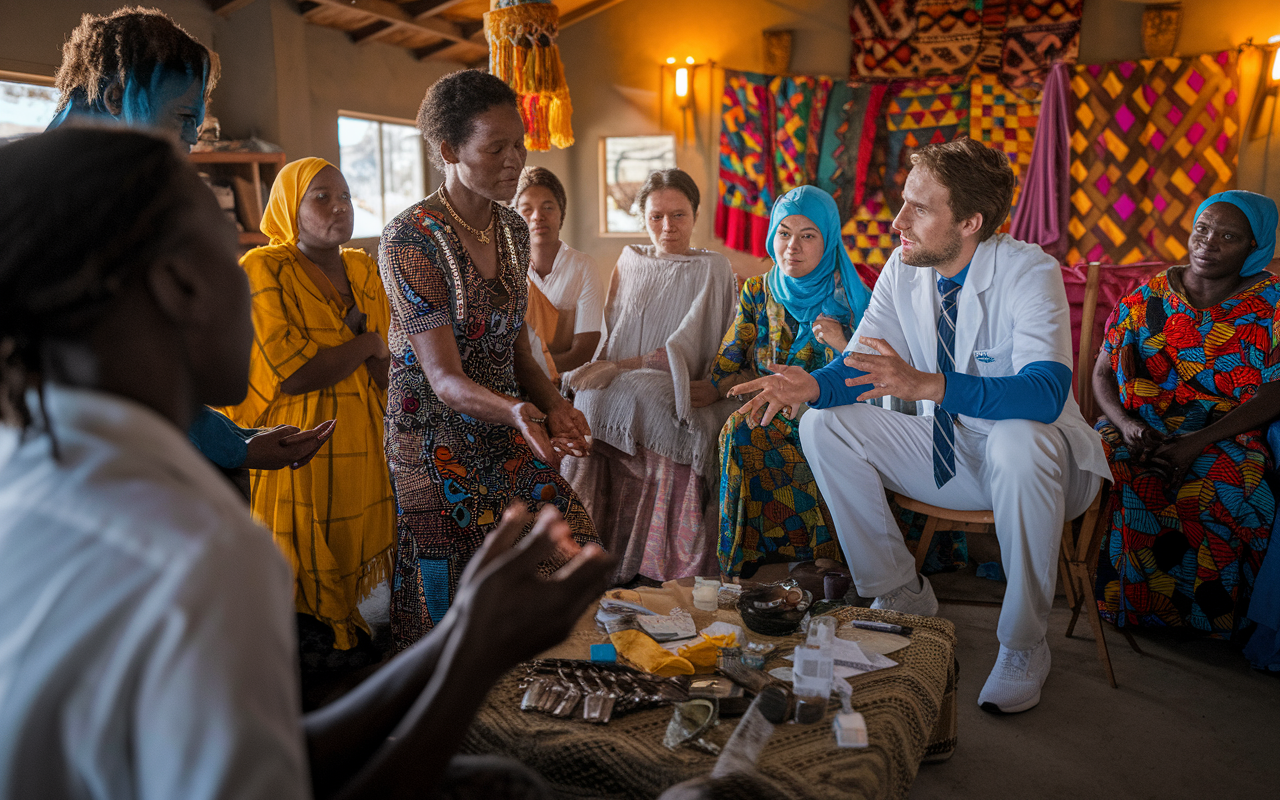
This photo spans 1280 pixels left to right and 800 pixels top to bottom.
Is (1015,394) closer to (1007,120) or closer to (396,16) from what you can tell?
(1007,120)

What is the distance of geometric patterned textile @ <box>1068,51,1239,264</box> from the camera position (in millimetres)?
6340

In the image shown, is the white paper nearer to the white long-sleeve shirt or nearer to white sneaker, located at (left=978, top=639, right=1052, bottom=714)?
white sneaker, located at (left=978, top=639, right=1052, bottom=714)

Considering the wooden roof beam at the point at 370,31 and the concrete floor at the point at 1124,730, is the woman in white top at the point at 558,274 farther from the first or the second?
the wooden roof beam at the point at 370,31

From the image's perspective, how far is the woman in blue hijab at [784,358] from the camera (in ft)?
10.5

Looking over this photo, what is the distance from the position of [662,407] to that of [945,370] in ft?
3.40

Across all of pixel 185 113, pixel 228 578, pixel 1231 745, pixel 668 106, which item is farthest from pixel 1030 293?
pixel 668 106

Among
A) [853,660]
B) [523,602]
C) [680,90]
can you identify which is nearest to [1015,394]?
[853,660]

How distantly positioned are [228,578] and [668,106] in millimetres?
7944

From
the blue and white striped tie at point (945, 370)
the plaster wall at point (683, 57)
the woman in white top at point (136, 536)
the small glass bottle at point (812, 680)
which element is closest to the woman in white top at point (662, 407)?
the blue and white striped tie at point (945, 370)

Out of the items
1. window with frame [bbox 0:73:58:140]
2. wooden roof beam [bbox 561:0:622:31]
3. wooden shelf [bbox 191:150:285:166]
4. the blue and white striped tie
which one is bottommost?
the blue and white striped tie

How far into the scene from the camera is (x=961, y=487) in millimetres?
2666

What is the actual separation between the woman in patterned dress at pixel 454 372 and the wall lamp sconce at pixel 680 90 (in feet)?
19.4

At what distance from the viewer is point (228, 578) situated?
613 mm

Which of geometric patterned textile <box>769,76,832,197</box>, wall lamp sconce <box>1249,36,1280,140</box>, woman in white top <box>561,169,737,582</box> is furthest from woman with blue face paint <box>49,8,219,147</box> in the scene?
wall lamp sconce <box>1249,36,1280,140</box>
